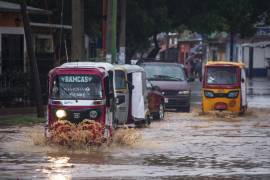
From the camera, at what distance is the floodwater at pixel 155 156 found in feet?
50.3

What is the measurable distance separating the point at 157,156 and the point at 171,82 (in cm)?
1525

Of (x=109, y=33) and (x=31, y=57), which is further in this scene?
(x=109, y=33)

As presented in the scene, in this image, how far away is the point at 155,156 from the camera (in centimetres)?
1814

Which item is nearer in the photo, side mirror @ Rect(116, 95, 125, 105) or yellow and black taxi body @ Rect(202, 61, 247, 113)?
side mirror @ Rect(116, 95, 125, 105)

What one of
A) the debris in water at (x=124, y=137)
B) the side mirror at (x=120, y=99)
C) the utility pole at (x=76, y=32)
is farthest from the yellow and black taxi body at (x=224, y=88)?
the debris in water at (x=124, y=137)

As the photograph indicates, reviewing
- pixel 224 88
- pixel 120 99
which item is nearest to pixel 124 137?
pixel 120 99

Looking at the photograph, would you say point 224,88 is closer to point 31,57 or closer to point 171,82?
point 171,82

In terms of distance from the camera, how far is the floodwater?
15.3m

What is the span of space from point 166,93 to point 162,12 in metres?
14.1

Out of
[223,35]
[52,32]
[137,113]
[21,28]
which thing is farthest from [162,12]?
[223,35]

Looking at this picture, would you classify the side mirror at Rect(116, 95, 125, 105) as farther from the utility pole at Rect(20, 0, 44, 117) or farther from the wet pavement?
the utility pole at Rect(20, 0, 44, 117)

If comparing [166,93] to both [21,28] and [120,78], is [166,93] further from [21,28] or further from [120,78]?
[120,78]

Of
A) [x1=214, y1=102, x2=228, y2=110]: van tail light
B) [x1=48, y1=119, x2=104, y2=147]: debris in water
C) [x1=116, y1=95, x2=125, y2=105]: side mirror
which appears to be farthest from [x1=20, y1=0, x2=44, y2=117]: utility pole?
[x1=48, y1=119, x2=104, y2=147]: debris in water

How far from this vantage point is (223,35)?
3408 inches
